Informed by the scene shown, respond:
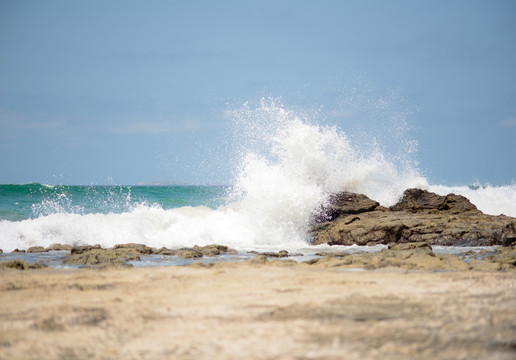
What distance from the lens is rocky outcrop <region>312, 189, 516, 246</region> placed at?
13273 mm

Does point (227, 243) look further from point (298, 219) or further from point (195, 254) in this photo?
point (195, 254)

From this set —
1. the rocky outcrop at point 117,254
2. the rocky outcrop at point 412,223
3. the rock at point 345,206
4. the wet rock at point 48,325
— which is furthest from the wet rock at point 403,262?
the rock at point 345,206

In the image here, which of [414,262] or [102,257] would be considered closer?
[414,262]

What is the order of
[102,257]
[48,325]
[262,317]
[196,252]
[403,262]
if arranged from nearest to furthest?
[48,325]
[262,317]
[403,262]
[102,257]
[196,252]

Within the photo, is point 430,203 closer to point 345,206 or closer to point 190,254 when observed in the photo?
point 345,206

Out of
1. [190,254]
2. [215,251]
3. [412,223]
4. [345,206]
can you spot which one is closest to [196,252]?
[190,254]

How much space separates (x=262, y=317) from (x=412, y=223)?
1027cm

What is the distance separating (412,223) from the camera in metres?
A: 13.9

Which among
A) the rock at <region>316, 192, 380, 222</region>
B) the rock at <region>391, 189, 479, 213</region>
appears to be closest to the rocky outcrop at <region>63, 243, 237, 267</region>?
the rock at <region>316, 192, 380, 222</region>

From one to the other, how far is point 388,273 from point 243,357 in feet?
13.2

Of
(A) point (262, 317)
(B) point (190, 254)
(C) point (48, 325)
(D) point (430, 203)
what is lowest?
(C) point (48, 325)

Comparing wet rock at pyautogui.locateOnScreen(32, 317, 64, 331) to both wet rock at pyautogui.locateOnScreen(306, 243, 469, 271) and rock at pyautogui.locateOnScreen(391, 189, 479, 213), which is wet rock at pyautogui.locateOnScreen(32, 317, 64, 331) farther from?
rock at pyautogui.locateOnScreen(391, 189, 479, 213)

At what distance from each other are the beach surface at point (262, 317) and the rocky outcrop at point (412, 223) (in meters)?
6.88

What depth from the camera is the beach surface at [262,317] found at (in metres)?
3.55
